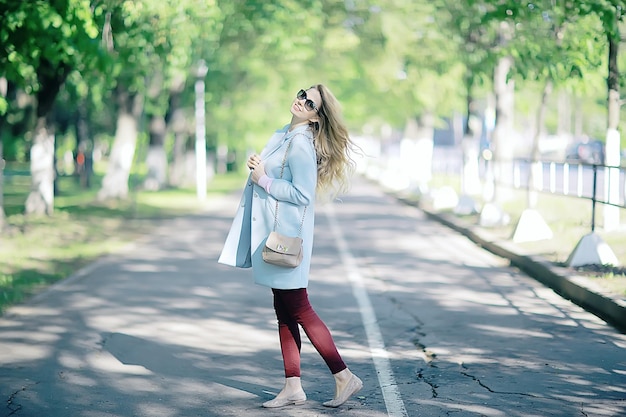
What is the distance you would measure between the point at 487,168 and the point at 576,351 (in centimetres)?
1672

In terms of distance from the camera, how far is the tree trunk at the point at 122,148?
30969 mm

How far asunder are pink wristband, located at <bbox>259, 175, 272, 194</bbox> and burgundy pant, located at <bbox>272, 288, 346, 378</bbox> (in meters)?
0.65

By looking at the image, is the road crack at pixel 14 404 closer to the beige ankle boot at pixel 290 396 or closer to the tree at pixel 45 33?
the beige ankle boot at pixel 290 396

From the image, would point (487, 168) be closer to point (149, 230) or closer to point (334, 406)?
point (149, 230)

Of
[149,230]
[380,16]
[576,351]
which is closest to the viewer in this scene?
[576,351]

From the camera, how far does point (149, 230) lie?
73.6ft

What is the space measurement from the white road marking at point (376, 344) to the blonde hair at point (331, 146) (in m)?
1.41

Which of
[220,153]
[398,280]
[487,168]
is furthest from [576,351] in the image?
[220,153]

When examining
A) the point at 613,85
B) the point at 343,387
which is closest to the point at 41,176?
the point at 613,85

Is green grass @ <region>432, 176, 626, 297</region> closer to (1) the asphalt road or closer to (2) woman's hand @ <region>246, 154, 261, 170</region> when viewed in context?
(1) the asphalt road

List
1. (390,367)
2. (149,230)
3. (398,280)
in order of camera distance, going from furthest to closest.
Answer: (149,230) < (398,280) < (390,367)

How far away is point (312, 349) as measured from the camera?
859 cm

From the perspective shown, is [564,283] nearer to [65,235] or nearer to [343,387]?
[343,387]

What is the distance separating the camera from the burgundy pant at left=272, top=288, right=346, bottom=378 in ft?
21.0
